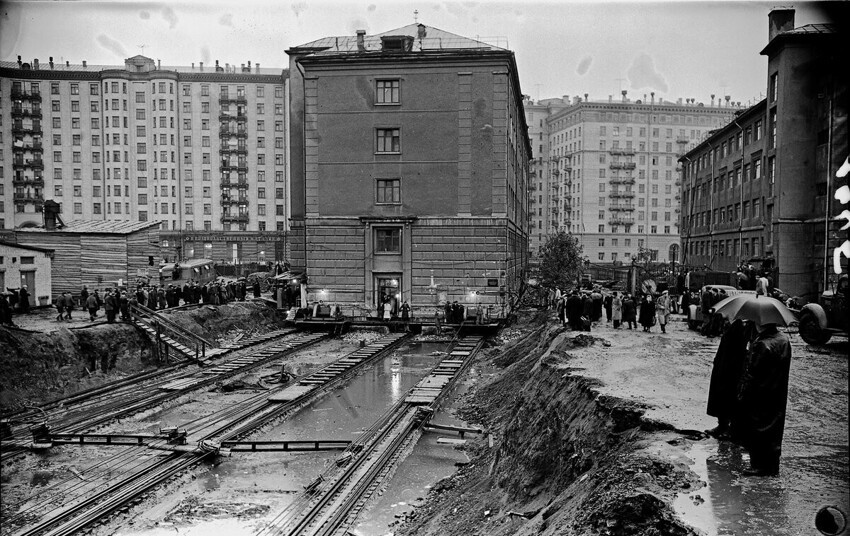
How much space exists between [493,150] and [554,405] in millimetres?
27691

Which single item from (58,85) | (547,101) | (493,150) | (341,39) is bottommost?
(493,150)

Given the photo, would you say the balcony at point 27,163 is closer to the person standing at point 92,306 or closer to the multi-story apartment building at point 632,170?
the person standing at point 92,306

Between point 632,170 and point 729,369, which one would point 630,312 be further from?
point 632,170

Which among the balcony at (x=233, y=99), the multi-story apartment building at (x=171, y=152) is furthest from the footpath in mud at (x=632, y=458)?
the balcony at (x=233, y=99)

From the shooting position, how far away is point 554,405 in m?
12.9

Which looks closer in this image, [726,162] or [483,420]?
[483,420]

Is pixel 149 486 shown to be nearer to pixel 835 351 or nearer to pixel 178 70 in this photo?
pixel 835 351

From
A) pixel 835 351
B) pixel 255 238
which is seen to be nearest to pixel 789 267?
pixel 835 351

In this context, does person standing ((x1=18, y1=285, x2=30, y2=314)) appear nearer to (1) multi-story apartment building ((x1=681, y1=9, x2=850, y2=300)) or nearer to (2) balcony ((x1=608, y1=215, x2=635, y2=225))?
(1) multi-story apartment building ((x1=681, y1=9, x2=850, y2=300))

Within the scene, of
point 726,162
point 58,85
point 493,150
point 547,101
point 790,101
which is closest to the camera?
point 790,101

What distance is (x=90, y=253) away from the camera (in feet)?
112

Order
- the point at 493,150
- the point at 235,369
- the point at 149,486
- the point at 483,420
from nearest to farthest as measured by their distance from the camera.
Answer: the point at 149,486
the point at 483,420
the point at 235,369
the point at 493,150

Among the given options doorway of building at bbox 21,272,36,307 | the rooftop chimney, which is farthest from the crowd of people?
doorway of building at bbox 21,272,36,307

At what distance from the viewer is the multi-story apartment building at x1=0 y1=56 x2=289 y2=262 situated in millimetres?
73312
